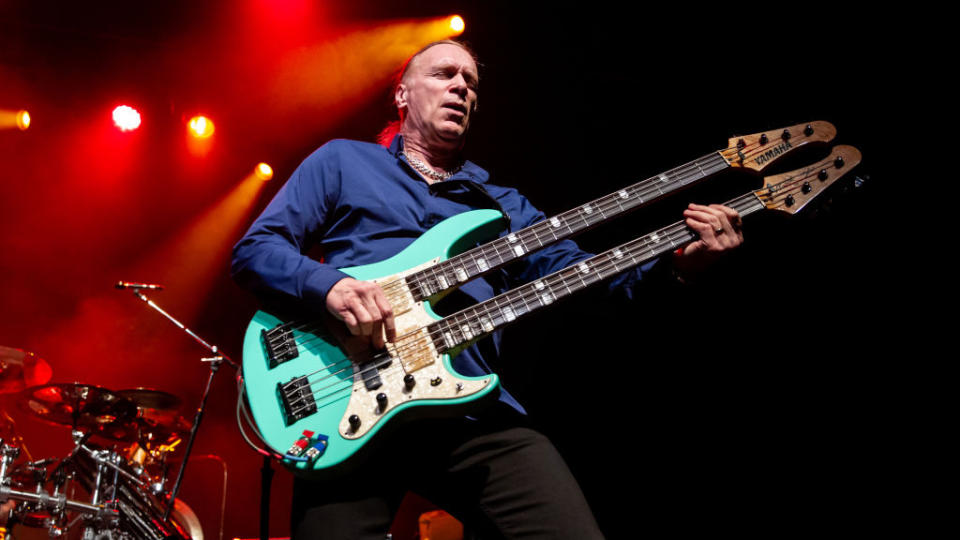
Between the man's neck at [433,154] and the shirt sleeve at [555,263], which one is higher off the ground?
the man's neck at [433,154]

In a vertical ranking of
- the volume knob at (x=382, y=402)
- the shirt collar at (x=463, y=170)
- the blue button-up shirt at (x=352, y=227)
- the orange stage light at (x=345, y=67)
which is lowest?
the volume knob at (x=382, y=402)

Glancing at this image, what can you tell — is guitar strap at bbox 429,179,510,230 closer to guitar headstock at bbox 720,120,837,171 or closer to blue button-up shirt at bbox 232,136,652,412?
blue button-up shirt at bbox 232,136,652,412

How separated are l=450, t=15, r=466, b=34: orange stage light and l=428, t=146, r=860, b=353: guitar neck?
12.8 ft

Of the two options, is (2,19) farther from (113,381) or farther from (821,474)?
(821,474)

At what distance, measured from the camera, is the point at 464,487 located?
6.46 feet

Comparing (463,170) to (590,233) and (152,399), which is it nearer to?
(590,233)

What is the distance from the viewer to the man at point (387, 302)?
1878mm

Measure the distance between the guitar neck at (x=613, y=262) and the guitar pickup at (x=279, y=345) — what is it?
0.47 metres

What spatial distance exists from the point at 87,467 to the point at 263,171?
359 centimetres

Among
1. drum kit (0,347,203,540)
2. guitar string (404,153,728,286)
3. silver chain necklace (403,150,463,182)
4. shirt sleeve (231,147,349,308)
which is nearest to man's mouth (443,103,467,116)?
silver chain necklace (403,150,463,182)

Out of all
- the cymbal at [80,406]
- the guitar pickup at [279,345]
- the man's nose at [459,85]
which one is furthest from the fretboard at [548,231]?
the cymbal at [80,406]

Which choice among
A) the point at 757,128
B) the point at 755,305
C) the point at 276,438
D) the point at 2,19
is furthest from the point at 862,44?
the point at 2,19

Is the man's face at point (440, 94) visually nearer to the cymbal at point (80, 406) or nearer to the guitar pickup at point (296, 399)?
the guitar pickup at point (296, 399)

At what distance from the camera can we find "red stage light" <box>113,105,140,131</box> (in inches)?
245
